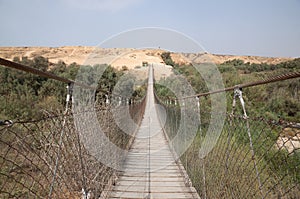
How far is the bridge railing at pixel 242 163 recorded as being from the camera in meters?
0.99

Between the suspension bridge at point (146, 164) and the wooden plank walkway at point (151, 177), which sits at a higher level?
the suspension bridge at point (146, 164)

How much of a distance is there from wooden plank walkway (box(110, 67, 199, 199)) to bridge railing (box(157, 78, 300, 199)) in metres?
0.20

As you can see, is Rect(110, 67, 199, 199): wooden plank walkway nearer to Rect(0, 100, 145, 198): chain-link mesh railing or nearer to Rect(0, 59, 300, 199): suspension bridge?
Rect(0, 59, 300, 199): suspension bridge

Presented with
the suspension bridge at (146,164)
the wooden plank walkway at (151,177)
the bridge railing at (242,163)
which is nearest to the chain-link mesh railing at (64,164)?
the suspension bridge at (146,164)

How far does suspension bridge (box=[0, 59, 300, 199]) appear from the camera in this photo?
992 mm

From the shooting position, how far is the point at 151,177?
2.76 meters

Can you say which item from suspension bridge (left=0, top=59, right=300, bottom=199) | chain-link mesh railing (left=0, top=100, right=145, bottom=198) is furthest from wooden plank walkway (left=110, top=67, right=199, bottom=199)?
chain-link mesh railing (left=0, top=100, right=145, bottom=198)

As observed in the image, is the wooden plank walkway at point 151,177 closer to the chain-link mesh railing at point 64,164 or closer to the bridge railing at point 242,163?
the bridge railing at point 242,163

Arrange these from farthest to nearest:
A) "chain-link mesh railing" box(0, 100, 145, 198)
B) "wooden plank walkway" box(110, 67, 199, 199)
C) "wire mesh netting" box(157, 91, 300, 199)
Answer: "wooden plank walkway" box(110, 67, 199, 199) < "chain-link mesh railing" box(0, 100, 145, 198) < "wire mesh netting" box(157, 91, 300, 199)

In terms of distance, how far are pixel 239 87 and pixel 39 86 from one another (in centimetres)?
1150

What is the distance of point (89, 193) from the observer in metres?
1.76

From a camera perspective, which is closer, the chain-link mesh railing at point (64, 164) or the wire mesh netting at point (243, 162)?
the wire mesh netting at point (243, 162)

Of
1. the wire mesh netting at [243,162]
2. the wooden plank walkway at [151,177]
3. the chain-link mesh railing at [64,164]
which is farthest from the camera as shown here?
the wooden plank walkway at [151,177]

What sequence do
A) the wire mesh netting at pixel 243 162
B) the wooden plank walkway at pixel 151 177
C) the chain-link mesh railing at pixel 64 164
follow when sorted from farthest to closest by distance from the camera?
the wooden plank walkway at pixel 151 177 → the chain-link mesh railing at pixel 64 164 → the wire mesh netting at pixel 243 162
